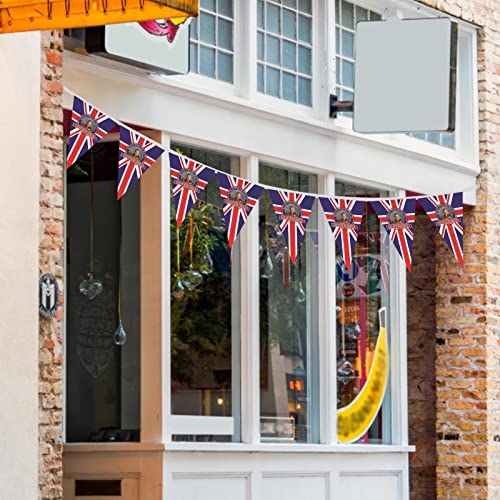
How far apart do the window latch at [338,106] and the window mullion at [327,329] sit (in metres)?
0.47

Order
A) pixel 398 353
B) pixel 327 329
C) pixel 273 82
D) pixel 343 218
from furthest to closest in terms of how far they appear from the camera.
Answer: pixel 398 353 → pixel 327 329 → pixel 273 82 → pixel 343 218

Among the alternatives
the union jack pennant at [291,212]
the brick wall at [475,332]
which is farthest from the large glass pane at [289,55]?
the brick wall at [475,332]

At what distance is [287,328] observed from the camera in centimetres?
990

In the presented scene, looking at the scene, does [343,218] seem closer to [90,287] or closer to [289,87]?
[289,87]

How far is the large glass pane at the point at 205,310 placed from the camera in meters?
8.98

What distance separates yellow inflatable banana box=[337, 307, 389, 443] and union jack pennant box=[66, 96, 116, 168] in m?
3.57

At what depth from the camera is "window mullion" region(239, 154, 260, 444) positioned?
9.30 meters

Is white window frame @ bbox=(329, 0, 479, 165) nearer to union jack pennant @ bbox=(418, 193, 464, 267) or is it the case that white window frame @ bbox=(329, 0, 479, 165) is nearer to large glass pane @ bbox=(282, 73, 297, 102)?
union jack pennant @ bbox=(418, 193, 464, 267)

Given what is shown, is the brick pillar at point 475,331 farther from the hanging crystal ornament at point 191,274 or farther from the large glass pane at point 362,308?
the hanging crystal ornament at point 191,274

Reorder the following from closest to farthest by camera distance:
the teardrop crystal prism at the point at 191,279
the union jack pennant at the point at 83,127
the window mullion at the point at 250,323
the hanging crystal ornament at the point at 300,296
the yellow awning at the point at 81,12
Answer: the yellow awning at the point at 81,12, the union jack pennant at the point at 83,127, the teardrop crystal prism at the point at 191,279, the window mullion at the point at 250,323, the hanging crystal ornament at the point at 300,296

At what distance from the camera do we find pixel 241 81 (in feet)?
31.1

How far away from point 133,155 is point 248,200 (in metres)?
1.11

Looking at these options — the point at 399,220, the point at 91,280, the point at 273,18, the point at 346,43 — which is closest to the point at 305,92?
the point at 273,18

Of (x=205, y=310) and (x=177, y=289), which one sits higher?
(x=177, y=289)
